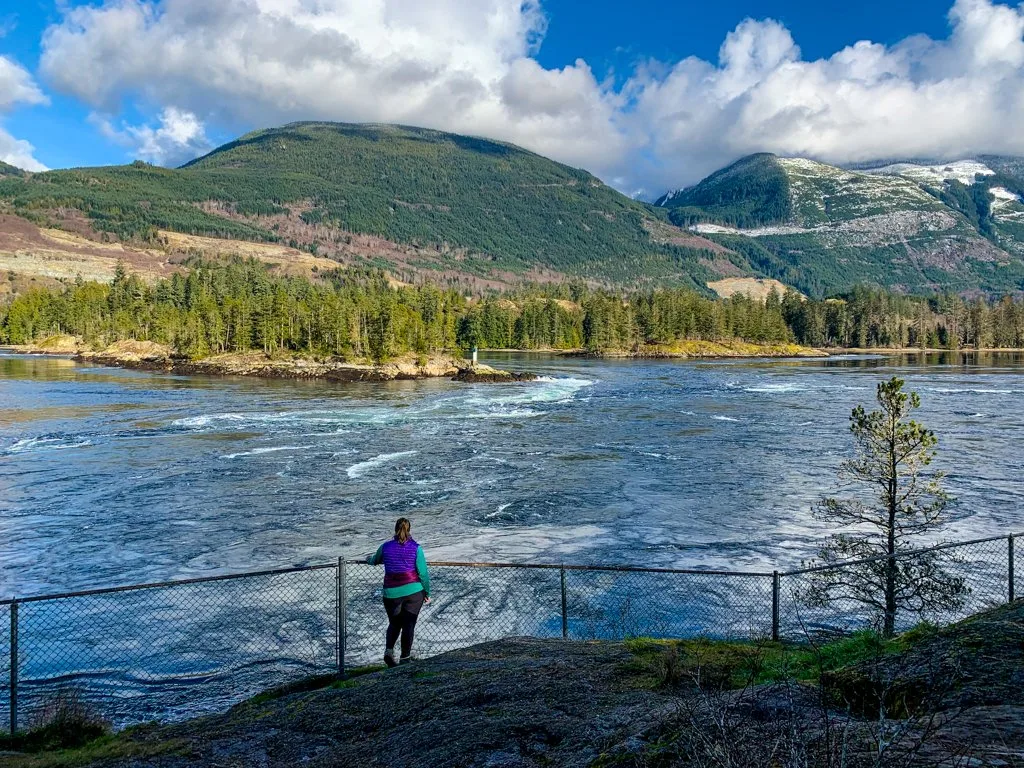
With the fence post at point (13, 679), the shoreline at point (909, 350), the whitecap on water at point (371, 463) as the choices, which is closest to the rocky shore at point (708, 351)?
the shoreline at point (909, 350)

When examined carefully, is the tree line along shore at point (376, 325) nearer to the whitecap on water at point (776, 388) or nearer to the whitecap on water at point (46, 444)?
the whitecap on water at point (776, 388)

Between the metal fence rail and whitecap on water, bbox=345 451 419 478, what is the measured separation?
1317 cm

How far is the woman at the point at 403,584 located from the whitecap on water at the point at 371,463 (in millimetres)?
19811

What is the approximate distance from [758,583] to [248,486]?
2011cm

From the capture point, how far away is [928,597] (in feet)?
50.7

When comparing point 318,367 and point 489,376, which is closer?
point 489,376

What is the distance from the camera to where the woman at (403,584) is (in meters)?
11.6

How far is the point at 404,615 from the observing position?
38.6ft

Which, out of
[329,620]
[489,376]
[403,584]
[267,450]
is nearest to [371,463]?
[267,450]

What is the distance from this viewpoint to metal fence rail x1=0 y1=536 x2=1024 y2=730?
12273mm

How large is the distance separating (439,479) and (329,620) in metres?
15.0

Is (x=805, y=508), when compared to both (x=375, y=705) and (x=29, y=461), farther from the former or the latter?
(x=29, y=461)

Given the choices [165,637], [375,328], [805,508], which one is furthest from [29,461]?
[375,328]

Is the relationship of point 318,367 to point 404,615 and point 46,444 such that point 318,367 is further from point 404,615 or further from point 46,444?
point 404,615
